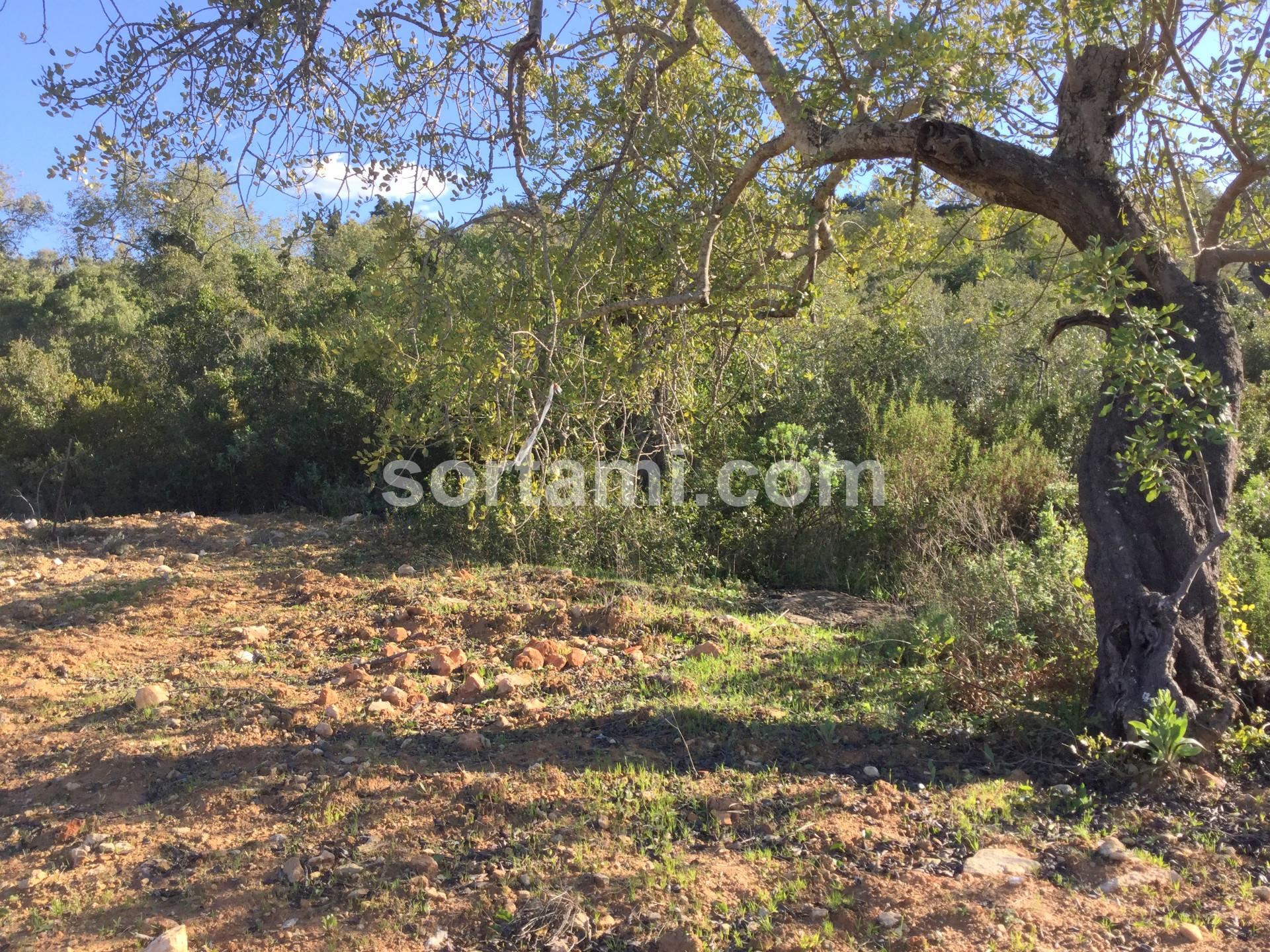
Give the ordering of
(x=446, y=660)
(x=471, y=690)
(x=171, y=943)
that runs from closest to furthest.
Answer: (x=171, y=943) < (x=471, y=690) < (x=446, y=660)

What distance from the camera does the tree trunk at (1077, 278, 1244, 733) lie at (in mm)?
3789

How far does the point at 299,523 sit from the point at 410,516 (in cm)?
145

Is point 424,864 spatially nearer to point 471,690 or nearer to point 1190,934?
point 471,690

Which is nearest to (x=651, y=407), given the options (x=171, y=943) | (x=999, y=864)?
(x=999, y=864)

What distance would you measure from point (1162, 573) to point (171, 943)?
13.5 feet

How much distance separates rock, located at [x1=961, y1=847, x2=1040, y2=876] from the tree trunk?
100 cm

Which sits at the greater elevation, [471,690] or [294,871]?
[471,690]

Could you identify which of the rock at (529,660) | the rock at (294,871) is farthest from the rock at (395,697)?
the rock at (294,871)

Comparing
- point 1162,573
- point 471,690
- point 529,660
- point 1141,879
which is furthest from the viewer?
point 529,660

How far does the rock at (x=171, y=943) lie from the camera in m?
2.63

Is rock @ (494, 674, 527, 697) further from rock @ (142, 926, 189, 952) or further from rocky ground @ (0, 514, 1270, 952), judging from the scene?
→ rock @ (142, 926, 189, 952)

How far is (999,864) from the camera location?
309cm

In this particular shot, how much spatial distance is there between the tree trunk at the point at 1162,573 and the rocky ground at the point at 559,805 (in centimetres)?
39

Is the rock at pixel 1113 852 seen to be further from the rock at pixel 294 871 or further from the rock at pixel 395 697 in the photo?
the rock at pixel 395 697
